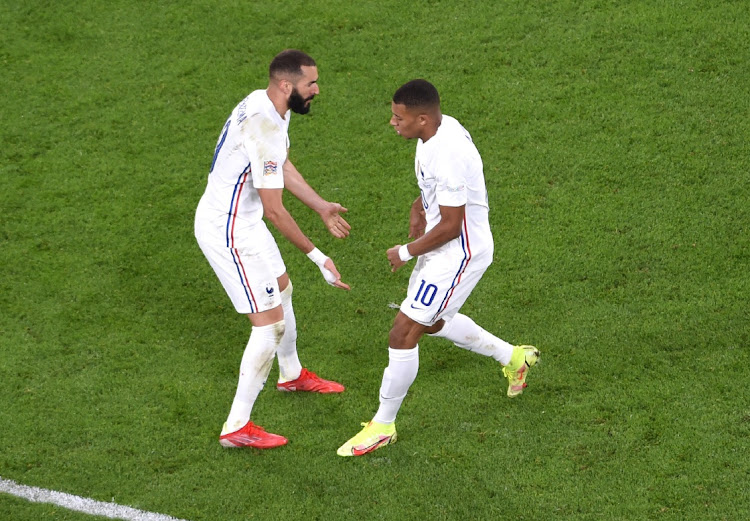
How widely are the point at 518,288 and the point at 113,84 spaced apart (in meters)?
5.33

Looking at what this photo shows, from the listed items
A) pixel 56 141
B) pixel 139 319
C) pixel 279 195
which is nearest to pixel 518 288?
pixel 279 195

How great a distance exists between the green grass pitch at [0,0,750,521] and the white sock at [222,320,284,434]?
26cm

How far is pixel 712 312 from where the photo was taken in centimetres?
705

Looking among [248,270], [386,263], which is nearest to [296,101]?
[248,270]

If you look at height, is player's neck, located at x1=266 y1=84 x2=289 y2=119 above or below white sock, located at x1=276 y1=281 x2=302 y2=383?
above

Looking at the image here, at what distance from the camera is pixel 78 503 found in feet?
19.1

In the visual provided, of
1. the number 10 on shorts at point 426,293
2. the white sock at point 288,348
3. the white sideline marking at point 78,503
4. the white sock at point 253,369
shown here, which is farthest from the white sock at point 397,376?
the white sideline marking at point 78,503

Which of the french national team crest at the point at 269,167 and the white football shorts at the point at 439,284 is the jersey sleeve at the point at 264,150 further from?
the white football shorts at the point at 439,284

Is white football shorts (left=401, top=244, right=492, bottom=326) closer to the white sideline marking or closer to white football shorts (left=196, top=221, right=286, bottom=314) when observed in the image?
white football shorts (left=196, top=221, right=286, bottom=314)

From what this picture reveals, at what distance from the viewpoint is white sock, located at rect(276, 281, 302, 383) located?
21.5 feet

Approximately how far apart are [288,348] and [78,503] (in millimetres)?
1749

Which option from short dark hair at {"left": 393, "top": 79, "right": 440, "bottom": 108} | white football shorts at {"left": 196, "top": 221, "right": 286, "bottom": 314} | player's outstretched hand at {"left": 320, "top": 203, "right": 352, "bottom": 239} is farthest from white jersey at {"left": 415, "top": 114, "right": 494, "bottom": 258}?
white football shorts at {"left": 196, "top": 221, "right": 286, "bottom": 314}

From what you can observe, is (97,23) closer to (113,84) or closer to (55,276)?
(113,84)

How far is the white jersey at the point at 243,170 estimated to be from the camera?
18.8 feet
